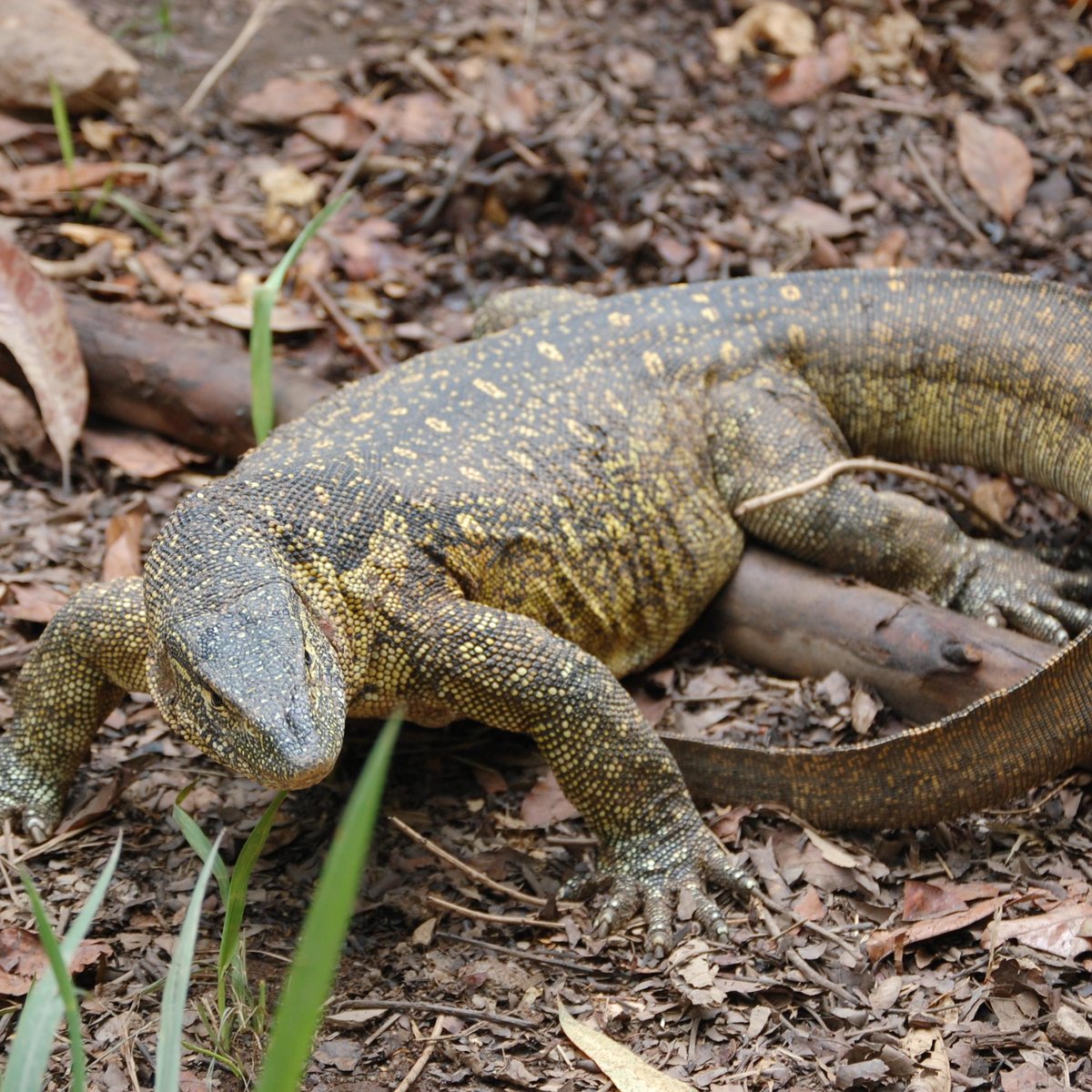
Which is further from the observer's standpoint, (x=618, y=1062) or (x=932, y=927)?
(x=932, y=927)

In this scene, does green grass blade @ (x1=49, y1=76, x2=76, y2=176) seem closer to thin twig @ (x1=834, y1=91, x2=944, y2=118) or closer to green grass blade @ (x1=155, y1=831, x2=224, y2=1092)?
thin twig @ (x1=834, y1=91, x2=944, y2=118)

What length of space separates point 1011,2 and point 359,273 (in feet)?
17.7

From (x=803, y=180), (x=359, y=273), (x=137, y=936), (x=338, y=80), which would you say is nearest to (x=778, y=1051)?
Result: (x=137, y=936)

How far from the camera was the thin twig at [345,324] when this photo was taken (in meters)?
7.68

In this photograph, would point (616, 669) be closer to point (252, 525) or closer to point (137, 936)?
point (252, 525)

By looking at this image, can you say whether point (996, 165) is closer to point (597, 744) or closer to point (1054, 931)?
point (597, 744)

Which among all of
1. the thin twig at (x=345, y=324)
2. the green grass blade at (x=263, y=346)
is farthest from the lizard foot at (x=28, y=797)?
the thin twig at (x=345, y=324)

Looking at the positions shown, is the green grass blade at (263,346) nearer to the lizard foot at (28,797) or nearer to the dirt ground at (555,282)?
the dirt ground at (555,282)

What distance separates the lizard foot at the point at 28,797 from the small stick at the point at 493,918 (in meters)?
1.66

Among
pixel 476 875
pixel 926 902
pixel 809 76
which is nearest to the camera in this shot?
A: pixel 926 902

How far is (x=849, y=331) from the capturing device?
21.6ft

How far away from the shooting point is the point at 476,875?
515 centimetres

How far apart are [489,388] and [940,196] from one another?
4.17 meters

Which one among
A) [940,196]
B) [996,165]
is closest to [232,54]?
[940,196]
